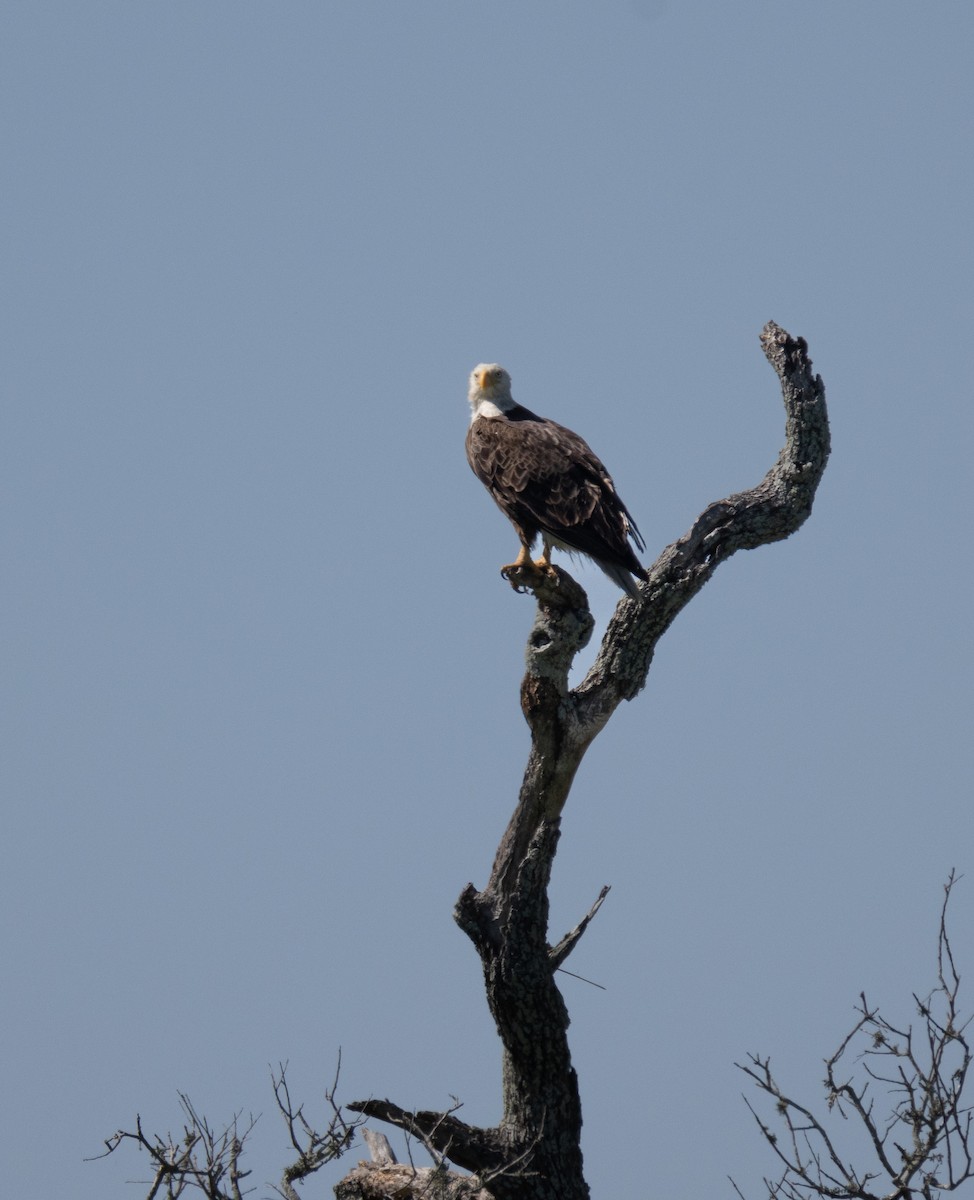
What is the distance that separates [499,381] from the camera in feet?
30.9

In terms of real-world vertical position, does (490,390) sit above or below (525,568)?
above

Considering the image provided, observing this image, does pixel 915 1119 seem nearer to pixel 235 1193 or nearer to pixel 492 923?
pixel 492 923

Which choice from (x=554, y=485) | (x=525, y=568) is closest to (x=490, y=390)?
(x=554, y=485)

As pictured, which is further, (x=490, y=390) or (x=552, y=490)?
(x=490, y=390)

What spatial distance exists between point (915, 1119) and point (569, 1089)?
163 cm

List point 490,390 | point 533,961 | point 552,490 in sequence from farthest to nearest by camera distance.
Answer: point 490,390 → point 552,490 → point 533,961

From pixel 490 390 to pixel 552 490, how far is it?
145cm

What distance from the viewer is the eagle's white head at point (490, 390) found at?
9.36 m

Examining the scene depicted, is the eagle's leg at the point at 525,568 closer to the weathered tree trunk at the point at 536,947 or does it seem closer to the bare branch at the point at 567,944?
the weathered tree trunk at the point at 536,947

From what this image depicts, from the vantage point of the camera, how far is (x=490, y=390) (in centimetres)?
941

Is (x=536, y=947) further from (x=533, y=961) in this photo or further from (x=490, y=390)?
(x=490, y=390)

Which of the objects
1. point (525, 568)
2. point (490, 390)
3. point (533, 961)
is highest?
point (490, 390)

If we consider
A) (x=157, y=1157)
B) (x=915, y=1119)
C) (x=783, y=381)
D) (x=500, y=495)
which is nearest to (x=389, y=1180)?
(x=157, y=1157)

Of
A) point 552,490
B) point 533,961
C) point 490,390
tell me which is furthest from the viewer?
point 490,390
